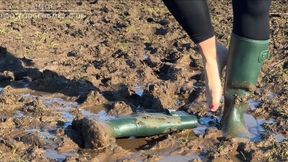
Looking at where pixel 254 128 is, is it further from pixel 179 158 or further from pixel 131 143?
pixel 131 143

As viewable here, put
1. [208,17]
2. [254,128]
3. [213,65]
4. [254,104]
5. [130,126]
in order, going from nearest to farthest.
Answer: [208,17], [213,65], [130,126], [254,128], [254,104]

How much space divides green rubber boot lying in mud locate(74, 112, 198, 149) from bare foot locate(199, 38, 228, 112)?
0.31 meters

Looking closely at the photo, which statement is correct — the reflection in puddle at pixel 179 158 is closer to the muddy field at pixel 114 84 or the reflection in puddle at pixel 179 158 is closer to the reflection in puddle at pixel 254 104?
the muddy field at pixel 114 84

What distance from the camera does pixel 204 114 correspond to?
3859 mm

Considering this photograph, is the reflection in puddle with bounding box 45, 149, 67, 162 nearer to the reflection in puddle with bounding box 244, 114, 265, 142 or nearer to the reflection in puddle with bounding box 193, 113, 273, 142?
the reflection in puddle with bounding box 193, 113, 273, 142

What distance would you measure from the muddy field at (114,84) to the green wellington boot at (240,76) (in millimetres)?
107

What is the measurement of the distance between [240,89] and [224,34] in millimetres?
2857

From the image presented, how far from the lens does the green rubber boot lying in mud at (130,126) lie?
3.19 metres

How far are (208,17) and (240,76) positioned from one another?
0.42m

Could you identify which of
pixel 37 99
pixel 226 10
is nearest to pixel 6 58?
pixel 37 99

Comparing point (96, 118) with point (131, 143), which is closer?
point (131, 143)

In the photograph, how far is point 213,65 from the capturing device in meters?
3.16

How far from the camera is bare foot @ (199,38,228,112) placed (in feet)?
10.2

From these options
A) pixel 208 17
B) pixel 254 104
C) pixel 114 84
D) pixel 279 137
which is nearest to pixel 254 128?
pixel 279 137
